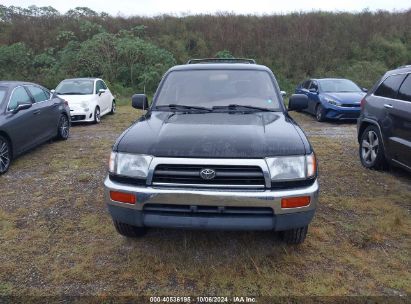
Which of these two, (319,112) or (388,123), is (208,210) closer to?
(388,123)

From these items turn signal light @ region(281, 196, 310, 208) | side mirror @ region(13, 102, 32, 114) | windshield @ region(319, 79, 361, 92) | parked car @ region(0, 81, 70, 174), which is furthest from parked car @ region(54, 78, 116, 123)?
turn signal light @ region(281, 196, 310, 208)

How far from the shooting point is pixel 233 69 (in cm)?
478

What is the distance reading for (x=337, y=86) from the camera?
42.3 ft

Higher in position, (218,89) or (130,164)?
(218,89)

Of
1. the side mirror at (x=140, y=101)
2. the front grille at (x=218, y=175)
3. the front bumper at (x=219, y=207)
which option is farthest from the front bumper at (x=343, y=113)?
the front grille at (x=218, y=175)

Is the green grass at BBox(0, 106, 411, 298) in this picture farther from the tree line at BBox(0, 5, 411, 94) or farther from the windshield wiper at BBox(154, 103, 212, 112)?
the tree line at BBox(0, 5, 411, 94)

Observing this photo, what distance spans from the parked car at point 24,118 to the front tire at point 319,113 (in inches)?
309

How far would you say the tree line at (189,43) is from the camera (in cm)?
2005

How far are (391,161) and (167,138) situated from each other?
3.97 m

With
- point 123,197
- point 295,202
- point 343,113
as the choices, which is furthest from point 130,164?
point 343,113

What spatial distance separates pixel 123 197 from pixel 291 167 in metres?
1.44

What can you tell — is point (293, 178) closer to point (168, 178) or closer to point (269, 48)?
point (168, 178)

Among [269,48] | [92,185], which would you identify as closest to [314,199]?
[92,185]

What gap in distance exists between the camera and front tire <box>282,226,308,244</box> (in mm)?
3521
